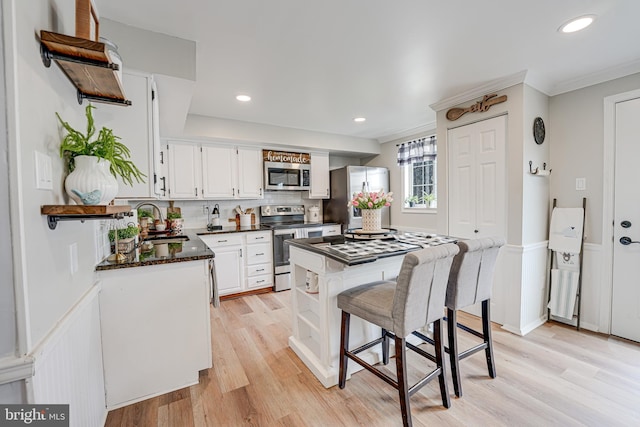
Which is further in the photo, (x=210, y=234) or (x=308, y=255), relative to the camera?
(x=210, y=234)

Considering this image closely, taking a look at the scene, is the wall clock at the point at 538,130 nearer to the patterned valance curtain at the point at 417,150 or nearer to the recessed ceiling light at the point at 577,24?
the recessed ceiling light at the point at 577,24

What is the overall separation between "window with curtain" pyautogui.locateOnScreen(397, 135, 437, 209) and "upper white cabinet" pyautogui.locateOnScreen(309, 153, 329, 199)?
1255mm

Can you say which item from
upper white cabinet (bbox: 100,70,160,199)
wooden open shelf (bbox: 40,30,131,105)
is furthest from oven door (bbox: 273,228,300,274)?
wooden open shelf (bbox: 40,30,131,105)

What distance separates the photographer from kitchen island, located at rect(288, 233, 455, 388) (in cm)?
180

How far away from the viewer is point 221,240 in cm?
360

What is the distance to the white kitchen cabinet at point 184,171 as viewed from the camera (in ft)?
11.6

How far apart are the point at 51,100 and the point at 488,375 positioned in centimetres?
290

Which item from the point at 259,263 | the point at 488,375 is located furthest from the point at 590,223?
the point at 259,263

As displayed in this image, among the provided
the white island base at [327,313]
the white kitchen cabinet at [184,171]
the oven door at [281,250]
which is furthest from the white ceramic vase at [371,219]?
the white kitchen cabinet at [184,171]

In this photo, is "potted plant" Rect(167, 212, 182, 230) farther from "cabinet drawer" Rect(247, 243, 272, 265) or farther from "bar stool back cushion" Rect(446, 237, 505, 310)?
"bar stool back cushion" Rect(446, 237, 505, 310)

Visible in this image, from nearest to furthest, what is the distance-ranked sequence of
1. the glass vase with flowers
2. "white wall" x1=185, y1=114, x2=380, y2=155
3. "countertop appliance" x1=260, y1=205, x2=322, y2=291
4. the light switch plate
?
the light switch plate
the glass vase with flowers
"white wall" x1=185, y1=114, x2=380, y2=155
"countertop appliance" x1=260, y1=205, x2=322, y2=291

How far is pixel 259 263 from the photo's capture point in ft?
12.7

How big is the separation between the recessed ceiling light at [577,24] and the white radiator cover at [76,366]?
308 cm

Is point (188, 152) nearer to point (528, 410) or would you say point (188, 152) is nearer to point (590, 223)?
point (528, 410)
